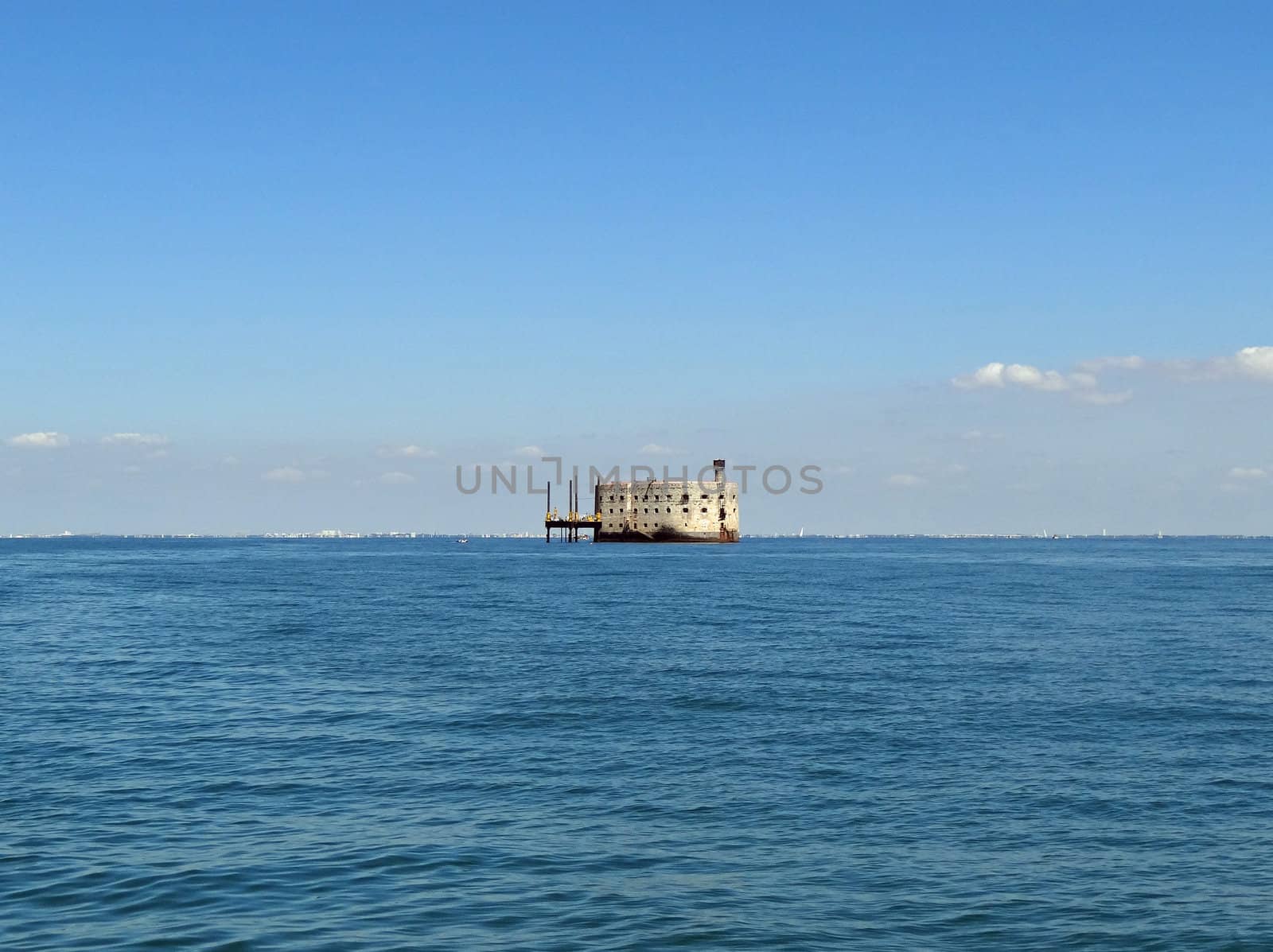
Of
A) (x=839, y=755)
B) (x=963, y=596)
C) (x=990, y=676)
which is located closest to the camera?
(x=839, y=755)

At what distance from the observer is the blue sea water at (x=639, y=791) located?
16281 mm

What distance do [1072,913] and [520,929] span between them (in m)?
7.81

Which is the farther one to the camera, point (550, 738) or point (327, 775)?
point (550, 738)

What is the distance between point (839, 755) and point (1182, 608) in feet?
173

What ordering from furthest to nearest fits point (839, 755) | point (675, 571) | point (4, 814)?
point (675, 571), point (839, 755), point (4, 814)

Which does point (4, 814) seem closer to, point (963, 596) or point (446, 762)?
point (446, 762)

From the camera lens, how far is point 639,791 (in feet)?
77.2

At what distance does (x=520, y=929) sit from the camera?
15.8 metres

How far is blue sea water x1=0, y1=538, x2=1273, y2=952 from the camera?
1628 cm

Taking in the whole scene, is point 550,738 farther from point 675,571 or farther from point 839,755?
point 675,571

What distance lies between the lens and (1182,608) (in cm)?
7088

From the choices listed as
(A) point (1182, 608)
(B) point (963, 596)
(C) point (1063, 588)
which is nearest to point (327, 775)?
(A) point (1182, 608)

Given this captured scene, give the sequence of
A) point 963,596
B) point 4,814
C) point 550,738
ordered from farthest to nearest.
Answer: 1. point 963,596
2. point 550,738
3. point 4,814

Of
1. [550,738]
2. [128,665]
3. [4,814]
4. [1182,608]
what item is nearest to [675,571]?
[1182,608]
